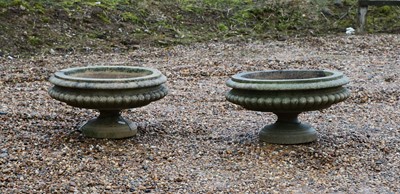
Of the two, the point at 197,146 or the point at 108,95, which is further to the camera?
the point at 197,146

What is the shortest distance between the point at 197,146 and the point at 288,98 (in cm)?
91

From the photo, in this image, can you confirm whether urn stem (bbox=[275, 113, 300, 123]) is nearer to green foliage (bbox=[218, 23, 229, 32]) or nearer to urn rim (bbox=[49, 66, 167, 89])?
urn rim (bbox=[49, 66, 167, 89])

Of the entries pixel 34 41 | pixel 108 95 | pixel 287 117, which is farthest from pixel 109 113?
pixel 34 41

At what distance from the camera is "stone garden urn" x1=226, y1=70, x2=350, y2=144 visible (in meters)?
5.64

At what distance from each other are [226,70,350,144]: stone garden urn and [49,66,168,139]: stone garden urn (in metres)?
0.70

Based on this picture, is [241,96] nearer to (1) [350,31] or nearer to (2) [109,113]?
(2) [109,113]

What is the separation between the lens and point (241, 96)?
5.81 m

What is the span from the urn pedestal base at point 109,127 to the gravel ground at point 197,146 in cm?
8

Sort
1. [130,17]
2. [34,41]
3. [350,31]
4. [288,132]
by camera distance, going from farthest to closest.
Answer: [350,31], [130,17], [34,41], [288,132]

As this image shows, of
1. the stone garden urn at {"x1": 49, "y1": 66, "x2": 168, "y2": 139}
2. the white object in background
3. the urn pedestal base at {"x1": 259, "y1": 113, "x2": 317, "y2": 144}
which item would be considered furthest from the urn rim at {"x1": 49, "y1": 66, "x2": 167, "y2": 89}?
the white object in background

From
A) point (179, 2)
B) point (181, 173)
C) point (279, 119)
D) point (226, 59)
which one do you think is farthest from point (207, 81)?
point (179, 2)

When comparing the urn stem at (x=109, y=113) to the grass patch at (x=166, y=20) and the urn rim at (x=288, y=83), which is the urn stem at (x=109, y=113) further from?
the grass patch at (x=166, y=20)

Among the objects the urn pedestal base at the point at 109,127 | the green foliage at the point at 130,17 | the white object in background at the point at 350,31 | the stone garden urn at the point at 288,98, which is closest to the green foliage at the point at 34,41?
the green foliage at the point at 130,17

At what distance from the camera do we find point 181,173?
5277 mm
